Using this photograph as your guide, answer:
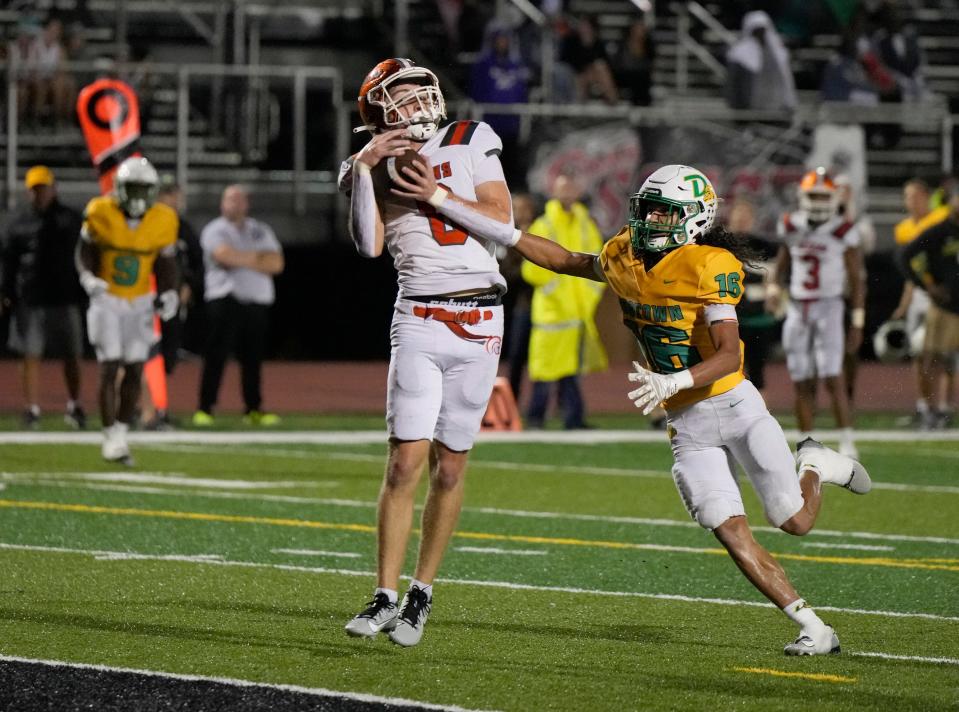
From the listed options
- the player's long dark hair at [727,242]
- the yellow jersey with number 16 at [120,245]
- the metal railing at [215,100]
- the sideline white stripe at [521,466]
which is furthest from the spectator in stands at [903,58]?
the player's long dark hair at [727,242]

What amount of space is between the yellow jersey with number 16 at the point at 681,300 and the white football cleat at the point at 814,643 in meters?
0.79

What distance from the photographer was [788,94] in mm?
21484

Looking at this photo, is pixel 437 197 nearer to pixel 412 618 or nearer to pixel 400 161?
pixel 400 161

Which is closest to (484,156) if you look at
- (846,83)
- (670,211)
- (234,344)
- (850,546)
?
(670,211)

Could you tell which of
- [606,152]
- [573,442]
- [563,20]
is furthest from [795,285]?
[563,20]

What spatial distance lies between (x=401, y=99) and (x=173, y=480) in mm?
5272

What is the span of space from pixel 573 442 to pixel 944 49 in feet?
43.8

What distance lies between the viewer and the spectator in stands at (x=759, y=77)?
21.5 meters

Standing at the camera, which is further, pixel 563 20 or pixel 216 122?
pixel 563 20

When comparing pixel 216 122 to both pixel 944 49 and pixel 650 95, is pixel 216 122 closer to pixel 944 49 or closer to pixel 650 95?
pixel 650 95

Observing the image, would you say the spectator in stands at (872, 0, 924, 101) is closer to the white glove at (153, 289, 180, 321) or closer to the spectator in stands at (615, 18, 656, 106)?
the spectator in stands at (615, 18, 656, 106)

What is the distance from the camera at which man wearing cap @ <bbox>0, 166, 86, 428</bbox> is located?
598 inches

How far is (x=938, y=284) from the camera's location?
51.2 ft

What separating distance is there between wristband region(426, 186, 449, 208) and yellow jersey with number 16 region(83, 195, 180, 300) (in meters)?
6.44
